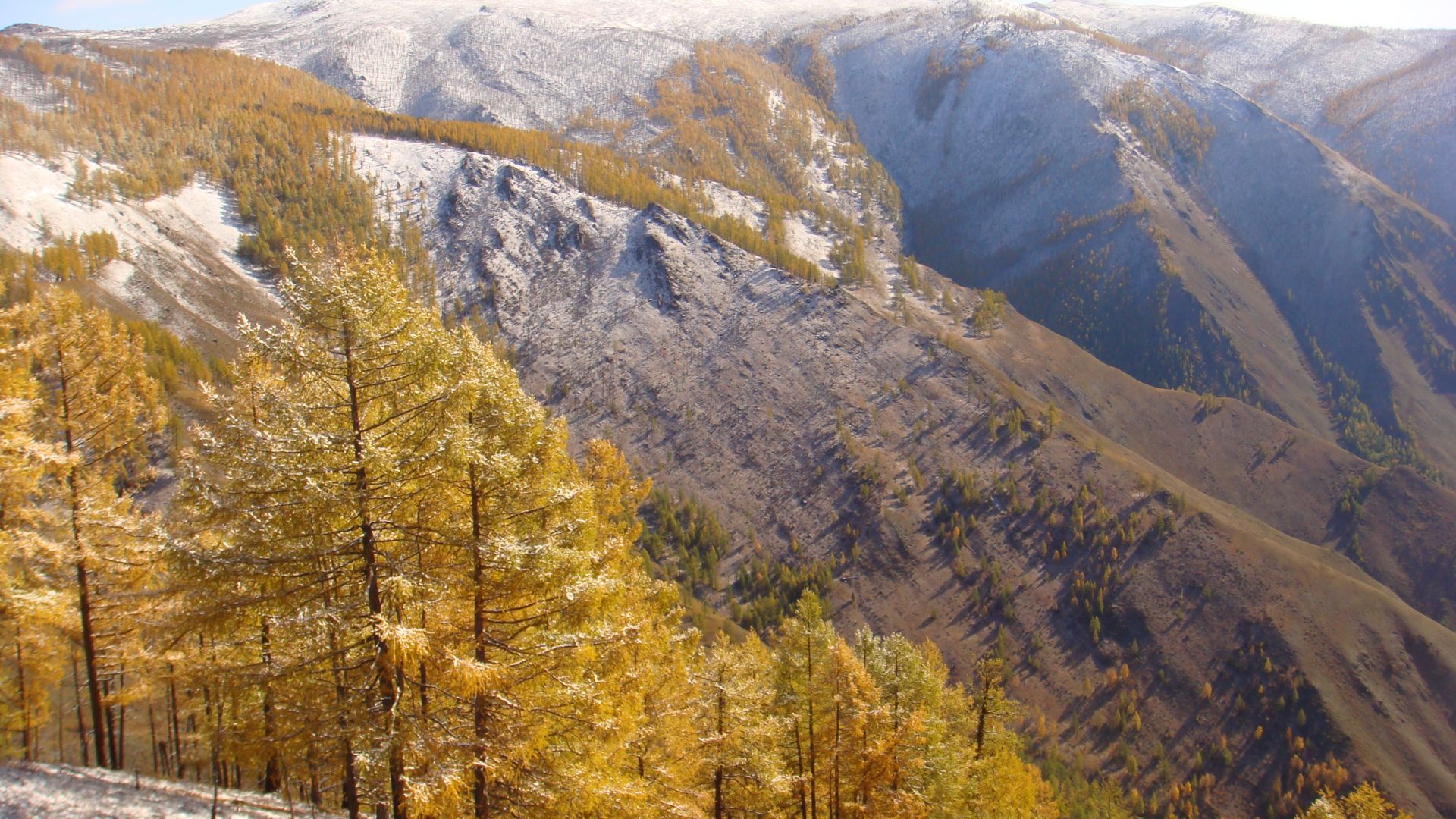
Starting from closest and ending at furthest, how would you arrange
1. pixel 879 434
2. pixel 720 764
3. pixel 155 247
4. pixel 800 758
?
pixel 720 764 → pixel 800 758 → pixel 879 434 → pixel 155 247

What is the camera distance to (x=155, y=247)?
121812mm

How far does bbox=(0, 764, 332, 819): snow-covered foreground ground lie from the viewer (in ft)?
37.3

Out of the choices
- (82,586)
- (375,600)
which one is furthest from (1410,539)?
(82,586)

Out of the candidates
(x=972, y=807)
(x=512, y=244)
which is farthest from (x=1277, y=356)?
(x=972, y=807)

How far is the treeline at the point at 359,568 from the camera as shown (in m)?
10.5

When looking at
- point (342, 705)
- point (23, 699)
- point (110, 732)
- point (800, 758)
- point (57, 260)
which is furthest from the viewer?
point (57, 260)

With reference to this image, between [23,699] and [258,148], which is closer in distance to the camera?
[23,699]

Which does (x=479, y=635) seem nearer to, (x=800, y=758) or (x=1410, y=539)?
(x=800, y=758)

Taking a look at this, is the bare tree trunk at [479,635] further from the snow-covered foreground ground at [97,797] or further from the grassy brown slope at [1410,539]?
the grassy brown slope at [1410,539]

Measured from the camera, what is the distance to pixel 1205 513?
95.6m

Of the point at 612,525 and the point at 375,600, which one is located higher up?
the point at 375,600

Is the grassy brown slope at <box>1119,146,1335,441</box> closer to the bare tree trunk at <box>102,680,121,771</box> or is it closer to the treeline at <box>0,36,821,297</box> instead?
the treeline at <box>0,36,821,297</box>

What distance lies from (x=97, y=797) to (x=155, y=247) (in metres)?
140

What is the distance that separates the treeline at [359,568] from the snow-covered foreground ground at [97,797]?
123 cm
